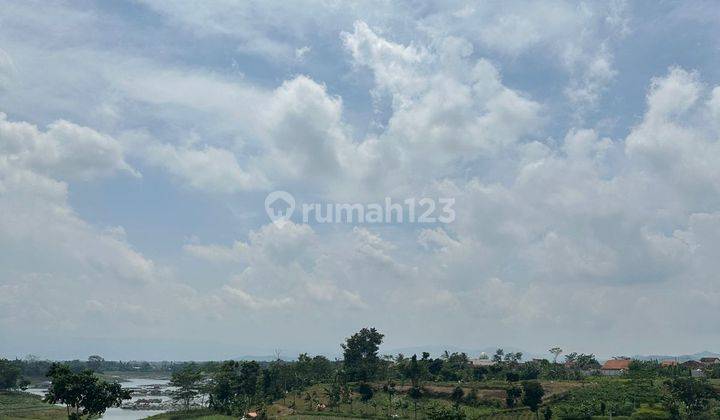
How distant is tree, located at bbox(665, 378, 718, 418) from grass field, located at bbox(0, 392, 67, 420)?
348ft

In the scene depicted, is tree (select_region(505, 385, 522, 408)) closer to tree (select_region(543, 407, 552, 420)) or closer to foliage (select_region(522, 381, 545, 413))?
foliage (select_region(522, 381, 545, 413))

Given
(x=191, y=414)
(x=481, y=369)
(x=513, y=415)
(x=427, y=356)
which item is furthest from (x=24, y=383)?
(x=513, y=415)

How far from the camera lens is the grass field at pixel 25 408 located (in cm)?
10912

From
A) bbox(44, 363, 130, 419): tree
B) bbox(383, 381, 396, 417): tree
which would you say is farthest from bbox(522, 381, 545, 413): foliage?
bbox(44, 363, 130, 419): tree

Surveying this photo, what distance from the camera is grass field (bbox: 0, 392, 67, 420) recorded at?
109 m

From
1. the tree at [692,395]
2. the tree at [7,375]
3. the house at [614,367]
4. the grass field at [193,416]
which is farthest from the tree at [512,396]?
the tree at [7,375]

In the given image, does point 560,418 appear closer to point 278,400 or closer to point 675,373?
point 675,373

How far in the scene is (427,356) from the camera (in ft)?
461

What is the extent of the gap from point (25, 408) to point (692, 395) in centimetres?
13372

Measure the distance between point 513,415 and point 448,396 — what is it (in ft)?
61.2

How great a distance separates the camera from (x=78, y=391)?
297 ft

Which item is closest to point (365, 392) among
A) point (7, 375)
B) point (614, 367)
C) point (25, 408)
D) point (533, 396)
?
point (533, 396)

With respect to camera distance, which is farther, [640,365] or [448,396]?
[640,365]

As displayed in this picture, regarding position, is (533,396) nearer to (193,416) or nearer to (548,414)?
(548,414)
